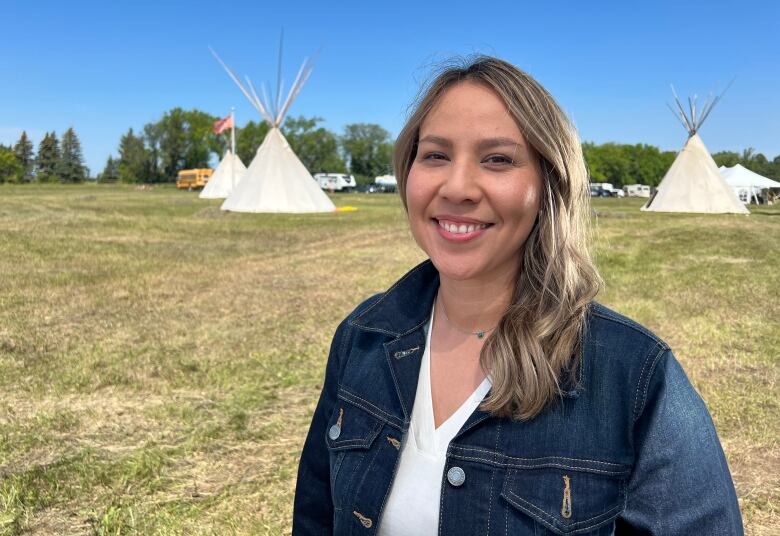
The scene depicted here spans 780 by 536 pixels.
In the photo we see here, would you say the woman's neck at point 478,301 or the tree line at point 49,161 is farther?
the tree line at point 49,161

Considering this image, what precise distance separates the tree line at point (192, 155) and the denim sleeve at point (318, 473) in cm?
7599

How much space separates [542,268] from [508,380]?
0.28 metres

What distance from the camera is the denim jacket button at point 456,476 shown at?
1.30 metres

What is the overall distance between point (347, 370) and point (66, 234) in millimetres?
13878

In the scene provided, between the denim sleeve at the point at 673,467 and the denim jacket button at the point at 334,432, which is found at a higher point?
the denim sleeve at the point at 673,467

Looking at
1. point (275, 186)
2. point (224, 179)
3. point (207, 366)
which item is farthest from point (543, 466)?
point (224, 179)

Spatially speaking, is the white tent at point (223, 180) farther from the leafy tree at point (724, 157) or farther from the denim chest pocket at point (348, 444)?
the leafy tree at point (724, 157)

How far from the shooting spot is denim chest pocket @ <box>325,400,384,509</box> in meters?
1.46

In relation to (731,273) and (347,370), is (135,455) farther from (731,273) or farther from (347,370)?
(731,273)

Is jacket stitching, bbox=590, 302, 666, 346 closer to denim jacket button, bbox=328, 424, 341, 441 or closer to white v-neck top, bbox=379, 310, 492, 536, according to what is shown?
white v-neck top, bbox=379, 310, 492, 536

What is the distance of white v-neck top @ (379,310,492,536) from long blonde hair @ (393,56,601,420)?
0.10 metres

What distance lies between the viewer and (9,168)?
241ft

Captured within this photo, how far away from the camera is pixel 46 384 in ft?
15.1

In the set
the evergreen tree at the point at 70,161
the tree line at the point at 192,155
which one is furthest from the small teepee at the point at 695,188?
the evergreen tree at the point at 70,161
